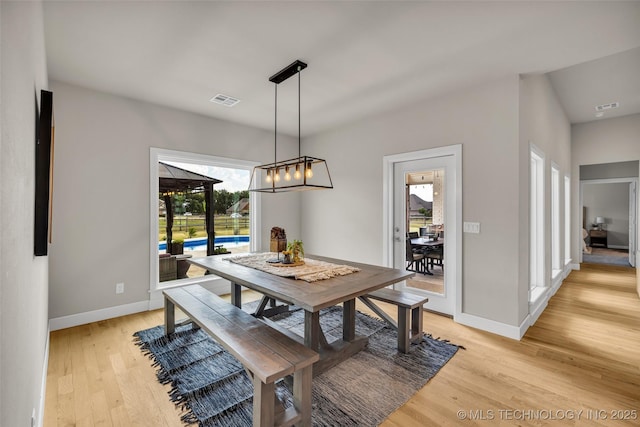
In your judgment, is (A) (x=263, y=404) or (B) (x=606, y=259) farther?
(B) (x=606, y=259)

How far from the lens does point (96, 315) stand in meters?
3.39

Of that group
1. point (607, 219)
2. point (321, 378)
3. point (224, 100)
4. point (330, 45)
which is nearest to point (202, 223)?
point (224, 100)

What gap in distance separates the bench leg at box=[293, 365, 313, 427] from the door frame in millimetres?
2365

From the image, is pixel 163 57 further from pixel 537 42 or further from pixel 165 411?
pixel 537 42

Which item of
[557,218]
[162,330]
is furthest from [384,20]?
[557,218]

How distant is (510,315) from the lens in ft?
9.96

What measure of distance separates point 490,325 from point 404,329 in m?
1.18

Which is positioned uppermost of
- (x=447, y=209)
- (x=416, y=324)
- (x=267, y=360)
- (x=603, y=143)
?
(x=603, y=143)

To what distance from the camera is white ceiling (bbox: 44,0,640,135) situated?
6.79ft

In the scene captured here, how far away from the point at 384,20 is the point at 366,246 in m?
3.04

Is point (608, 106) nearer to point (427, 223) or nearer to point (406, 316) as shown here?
point (427, 223)

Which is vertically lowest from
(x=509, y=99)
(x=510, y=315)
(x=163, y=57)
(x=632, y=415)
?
(x=632, y=415)

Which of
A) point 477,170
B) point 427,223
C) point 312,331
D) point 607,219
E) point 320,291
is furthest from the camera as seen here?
point 607,219

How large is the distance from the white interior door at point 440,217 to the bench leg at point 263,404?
2.66 m
